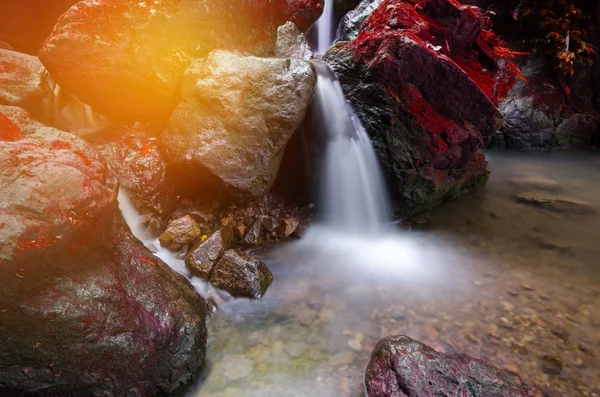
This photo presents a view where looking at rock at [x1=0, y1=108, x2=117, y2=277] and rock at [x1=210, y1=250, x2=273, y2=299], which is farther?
rock at [x1=210, y1=250, x2=273, y2=299]

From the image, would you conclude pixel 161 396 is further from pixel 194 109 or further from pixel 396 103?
pixel 396 103

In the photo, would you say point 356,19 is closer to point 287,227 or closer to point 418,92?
point 418,92

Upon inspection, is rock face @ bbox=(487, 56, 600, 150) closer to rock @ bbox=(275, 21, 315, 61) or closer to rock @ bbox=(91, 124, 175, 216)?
rock @ bbox=(275, 21, 315, 61)

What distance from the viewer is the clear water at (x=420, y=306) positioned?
8.81ft

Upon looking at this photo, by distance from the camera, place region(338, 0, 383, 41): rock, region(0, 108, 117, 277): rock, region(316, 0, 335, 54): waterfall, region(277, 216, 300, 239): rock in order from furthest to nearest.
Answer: region(316, 0, 335, 54): waterfall
region(338, 0, 383, 41): rock
region(277, 216, 300, 239): rock
region(0, 108, 117, 277): rock

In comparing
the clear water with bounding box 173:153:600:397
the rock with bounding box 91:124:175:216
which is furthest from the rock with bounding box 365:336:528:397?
the rock with bounding box 91:124:175:216

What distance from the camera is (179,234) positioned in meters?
4.07

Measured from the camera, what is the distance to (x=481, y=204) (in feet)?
20.0

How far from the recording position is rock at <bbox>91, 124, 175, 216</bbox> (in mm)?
4477

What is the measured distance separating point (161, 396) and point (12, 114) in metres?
3.46

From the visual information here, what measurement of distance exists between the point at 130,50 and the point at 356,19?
289 inches

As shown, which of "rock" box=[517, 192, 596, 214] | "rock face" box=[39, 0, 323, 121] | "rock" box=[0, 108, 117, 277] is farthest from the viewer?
"rock" box=[517, 192, 596, 214]

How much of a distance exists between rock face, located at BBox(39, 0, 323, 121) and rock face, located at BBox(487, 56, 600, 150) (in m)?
10.4

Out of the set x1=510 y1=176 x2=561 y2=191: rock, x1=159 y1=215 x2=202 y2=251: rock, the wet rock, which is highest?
x1=159 y1=215 x2=202 y2=251: rock
